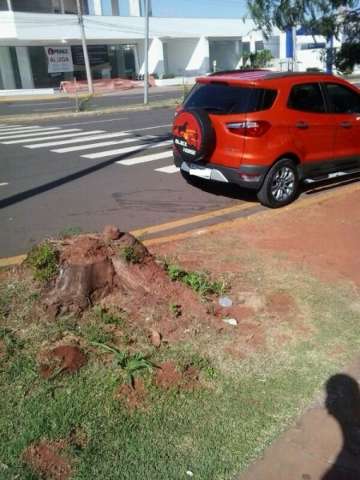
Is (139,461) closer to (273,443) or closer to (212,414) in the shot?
(212,414)

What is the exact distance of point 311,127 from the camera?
269 inches

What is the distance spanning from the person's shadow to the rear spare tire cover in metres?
3.95

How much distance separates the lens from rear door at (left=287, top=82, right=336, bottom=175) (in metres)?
6.63

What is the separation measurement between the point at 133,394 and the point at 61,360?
60 centimetres

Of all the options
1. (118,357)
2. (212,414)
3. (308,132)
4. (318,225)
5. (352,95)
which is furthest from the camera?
(352,95)

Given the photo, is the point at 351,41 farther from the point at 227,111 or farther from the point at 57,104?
the point at 57,104

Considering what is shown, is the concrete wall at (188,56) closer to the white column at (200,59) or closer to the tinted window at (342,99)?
the white column at (200,59)

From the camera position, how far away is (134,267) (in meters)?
3.93

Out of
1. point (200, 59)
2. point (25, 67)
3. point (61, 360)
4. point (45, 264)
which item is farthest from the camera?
point (200, 59)

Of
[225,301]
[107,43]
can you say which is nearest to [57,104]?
[107,43]

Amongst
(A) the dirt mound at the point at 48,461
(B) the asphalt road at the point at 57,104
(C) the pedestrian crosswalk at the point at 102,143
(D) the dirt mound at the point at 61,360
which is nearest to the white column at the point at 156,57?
(B) the asphalt road at the point at 57,104

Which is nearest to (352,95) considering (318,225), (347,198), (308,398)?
(347,198)

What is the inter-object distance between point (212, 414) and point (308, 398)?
2.03 feet

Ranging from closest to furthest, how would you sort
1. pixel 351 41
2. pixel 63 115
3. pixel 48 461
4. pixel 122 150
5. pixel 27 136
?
pixel 48 461, pixel 351 41, pixel 122 150, pixel 27 136, pixel 63 115
